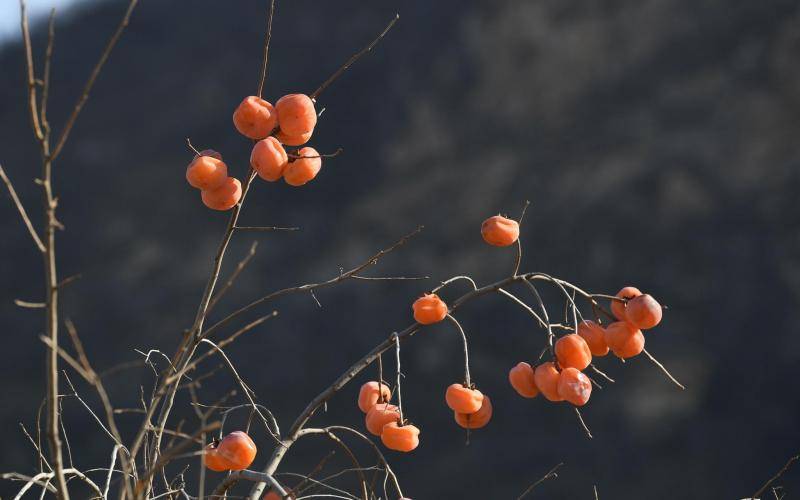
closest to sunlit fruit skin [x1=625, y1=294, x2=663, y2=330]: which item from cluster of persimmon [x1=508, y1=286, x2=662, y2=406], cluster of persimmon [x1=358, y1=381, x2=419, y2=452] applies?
cluster of persimmon [x1=508, y1=286, x2=662, y2=406]

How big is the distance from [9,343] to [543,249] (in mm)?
3116

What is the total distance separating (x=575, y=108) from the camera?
5.50 meters

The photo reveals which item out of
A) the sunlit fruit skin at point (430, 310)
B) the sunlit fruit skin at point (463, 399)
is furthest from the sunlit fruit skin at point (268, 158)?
the sunlit fruit skin at point (463, 399)

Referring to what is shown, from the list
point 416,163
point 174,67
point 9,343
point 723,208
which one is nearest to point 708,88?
point 723,208

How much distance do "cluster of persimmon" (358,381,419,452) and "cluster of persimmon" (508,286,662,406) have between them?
13 cm

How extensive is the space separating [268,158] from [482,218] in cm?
436

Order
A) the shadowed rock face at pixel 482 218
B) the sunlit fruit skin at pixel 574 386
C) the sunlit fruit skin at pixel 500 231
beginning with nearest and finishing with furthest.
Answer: the sunlit fruit skin at pixel 574 386 < the sunlit fruit skin at pixel 500 231 < the shadowed rock face at pixel 482 218

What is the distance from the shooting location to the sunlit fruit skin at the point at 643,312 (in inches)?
43.0

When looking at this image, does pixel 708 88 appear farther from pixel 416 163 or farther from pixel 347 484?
pixel 347 484

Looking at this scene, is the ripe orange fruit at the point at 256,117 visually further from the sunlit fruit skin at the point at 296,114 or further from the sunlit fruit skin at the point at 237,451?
the sunlit fruit skin at the point at 237,451

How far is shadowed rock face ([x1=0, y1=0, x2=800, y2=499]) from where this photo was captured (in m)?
4.75

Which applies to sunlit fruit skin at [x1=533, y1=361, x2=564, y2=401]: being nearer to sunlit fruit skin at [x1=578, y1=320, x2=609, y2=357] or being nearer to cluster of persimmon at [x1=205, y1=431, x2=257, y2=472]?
sunlit fruit skin at [x1=578, y1=320, x2=609, y2=357]

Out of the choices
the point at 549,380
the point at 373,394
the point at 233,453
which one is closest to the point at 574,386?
the point at 549,380

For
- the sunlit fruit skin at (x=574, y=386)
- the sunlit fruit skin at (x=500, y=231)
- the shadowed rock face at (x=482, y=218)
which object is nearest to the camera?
the sunlit fruit skin at (x=574, y=386)
